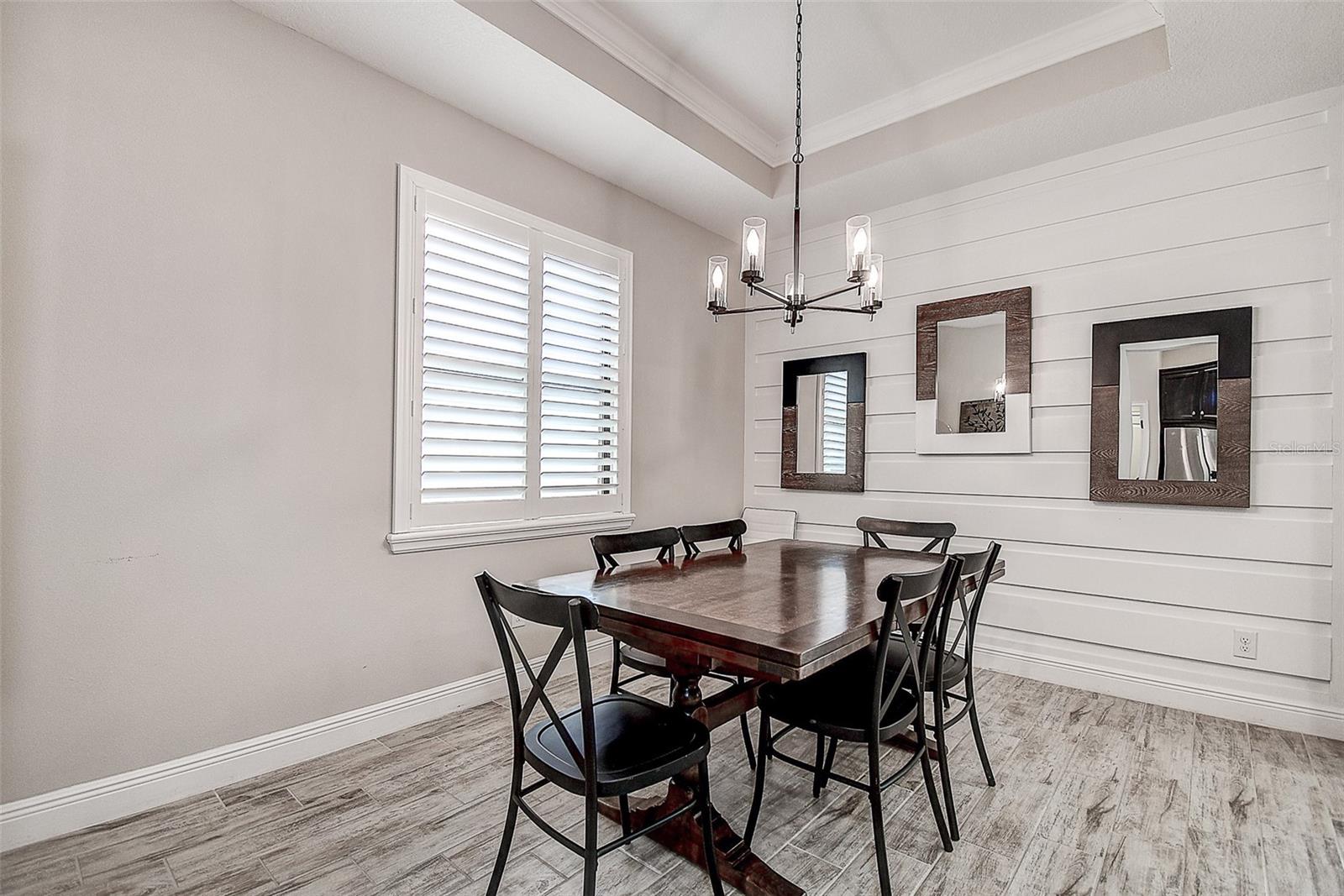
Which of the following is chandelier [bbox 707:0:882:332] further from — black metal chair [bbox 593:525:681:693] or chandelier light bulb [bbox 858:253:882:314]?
black metal chair [bbox 593:525:681:693]

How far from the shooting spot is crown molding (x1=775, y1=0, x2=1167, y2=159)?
9.47ft

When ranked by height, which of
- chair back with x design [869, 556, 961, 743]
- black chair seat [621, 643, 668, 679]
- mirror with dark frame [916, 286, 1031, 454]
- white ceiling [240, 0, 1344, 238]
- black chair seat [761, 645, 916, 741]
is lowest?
black chair seat [621, 643, 668, 679]

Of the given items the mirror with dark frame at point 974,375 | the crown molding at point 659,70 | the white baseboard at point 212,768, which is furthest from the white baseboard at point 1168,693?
the crown molding at point 659,70

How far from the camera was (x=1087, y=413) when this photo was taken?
3.51 meters

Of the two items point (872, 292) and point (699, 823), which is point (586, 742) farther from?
point (872, 292)

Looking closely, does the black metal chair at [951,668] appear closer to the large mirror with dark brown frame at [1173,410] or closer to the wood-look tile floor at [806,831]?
the wood-look tile floor at [806,831]

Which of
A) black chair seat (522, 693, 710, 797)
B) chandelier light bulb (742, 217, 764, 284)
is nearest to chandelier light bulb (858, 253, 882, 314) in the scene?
chandelier light bulb (742, 217, 764, 284)

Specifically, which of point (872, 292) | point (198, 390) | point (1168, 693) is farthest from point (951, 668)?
point (198, 390)

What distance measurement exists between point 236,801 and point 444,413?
1.69 metres

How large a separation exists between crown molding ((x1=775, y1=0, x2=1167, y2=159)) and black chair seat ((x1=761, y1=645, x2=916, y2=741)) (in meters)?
2.91

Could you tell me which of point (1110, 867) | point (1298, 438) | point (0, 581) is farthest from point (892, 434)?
point (0, 581)

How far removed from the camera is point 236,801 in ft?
7.34

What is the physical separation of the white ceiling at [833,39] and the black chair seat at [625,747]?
2956mm

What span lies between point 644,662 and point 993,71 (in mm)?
3410
